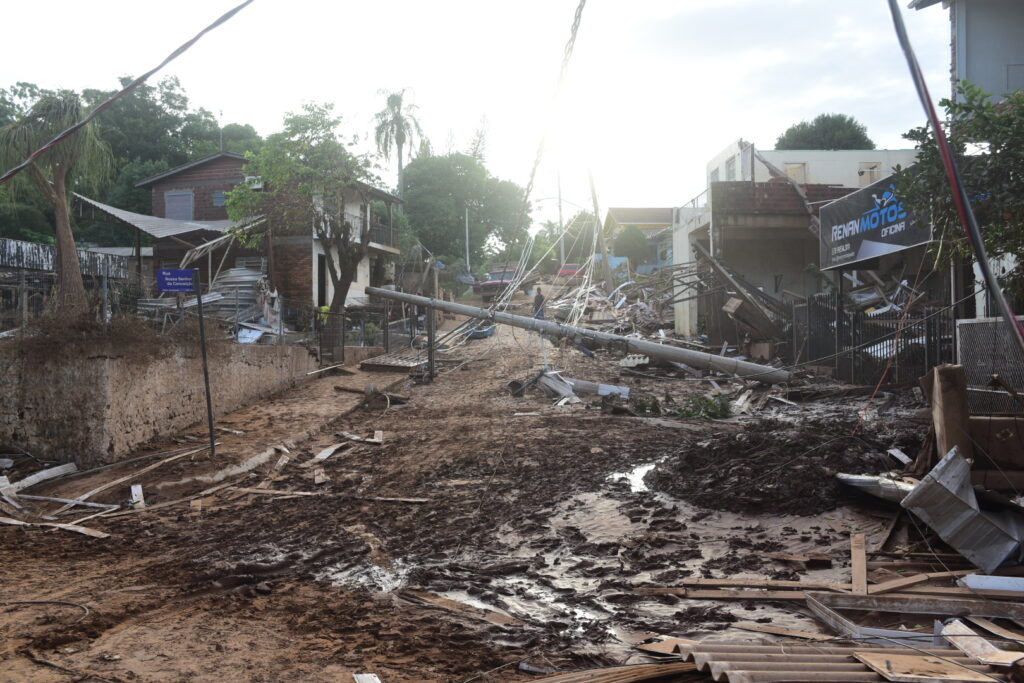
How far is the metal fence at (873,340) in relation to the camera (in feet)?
43.5

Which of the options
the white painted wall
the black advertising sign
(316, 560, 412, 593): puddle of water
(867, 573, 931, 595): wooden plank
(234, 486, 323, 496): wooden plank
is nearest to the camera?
(867, 573, 931, 595): wooden plank

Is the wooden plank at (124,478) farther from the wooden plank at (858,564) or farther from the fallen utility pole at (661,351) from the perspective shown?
the fallen utility pole at (661,351)

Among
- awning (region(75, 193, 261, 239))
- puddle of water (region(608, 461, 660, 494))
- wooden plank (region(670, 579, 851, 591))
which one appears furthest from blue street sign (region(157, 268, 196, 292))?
awning (region(75, 193, 261, 239))

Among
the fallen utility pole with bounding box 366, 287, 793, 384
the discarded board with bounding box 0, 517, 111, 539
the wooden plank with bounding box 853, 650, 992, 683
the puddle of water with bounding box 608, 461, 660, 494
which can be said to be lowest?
the puddle of water with bounding box 608, 461, 660, 494

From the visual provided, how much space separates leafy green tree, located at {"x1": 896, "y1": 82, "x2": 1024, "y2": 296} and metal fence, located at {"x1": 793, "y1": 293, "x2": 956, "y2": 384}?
3.50 m

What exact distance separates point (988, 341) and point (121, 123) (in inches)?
2102

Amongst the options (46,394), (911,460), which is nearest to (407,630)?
(911,460)

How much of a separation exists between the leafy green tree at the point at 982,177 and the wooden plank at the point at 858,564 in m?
3.56

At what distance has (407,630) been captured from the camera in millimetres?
4754

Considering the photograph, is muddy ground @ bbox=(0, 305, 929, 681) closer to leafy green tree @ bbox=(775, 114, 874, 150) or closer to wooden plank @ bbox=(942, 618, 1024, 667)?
wooden plank @ bbox=(942, 618, 1024, 667)

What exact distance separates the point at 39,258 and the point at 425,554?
21509 millimetres

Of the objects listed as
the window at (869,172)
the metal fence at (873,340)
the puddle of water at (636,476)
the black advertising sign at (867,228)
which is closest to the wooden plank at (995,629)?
the puddle of water at (636,476)

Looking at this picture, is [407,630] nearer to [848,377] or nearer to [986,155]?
[986,155]

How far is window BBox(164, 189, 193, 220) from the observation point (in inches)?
1380
